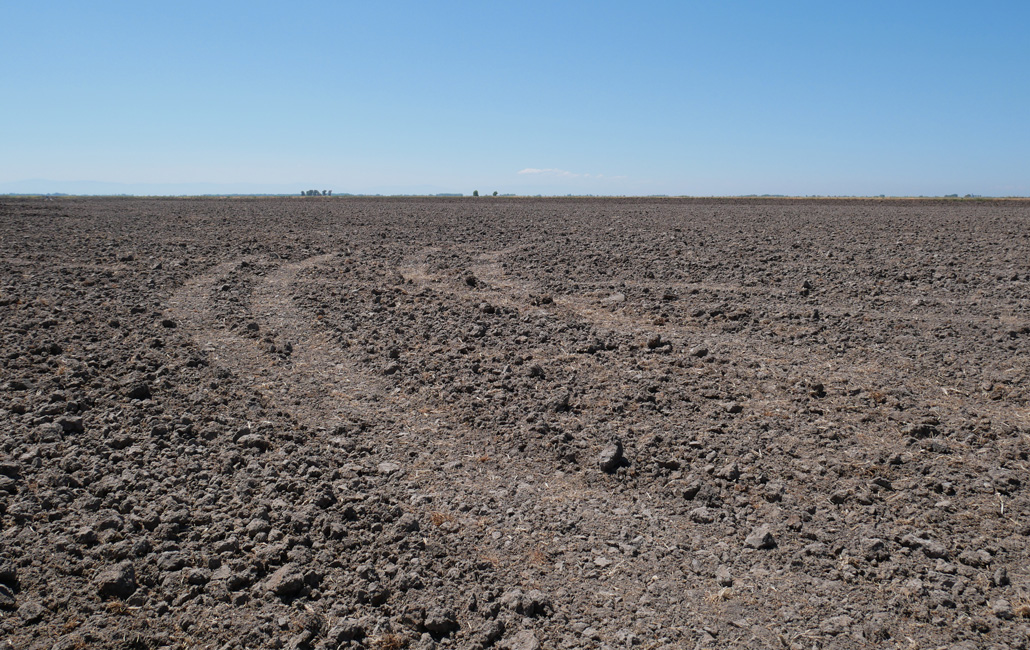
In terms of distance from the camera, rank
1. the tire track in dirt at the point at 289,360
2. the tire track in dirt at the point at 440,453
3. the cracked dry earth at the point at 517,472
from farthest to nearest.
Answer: the tire track in dirt at the point at 289,360
the tire track in dirt at the point at 440,453
the cracked dry earth at the point at 517,472

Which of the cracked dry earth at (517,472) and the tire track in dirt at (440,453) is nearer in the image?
the cracked dry earth at (517,472)

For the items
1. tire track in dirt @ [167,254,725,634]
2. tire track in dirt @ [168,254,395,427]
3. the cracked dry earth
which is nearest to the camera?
the cracked dry earth

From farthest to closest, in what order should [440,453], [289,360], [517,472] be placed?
1. [289,360]
2. [440,453]
3. [517,472]

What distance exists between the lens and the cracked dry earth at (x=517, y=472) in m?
3.24

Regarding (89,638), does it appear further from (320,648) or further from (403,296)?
(403,296)

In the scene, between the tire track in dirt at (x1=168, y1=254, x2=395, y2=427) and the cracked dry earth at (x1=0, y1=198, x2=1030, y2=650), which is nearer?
the cracked dry earth at (x1=0, y1=198, x2=1030, y2=650)

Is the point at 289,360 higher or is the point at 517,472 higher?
the point at 289,360

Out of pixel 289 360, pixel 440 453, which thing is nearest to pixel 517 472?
pixel 440 453

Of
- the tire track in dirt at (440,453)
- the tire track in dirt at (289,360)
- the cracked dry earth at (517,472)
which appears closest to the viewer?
the cracked dry earth at (517,472)

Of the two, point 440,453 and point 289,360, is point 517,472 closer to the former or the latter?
point 440,453

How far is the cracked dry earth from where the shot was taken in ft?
10.6

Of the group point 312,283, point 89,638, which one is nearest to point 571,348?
point 89,638

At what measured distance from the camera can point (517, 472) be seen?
15.6 ft

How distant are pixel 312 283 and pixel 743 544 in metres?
10.0
